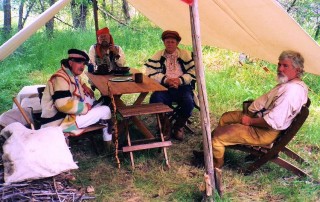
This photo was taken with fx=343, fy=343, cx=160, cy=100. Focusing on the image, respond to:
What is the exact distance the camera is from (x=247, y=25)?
392cm

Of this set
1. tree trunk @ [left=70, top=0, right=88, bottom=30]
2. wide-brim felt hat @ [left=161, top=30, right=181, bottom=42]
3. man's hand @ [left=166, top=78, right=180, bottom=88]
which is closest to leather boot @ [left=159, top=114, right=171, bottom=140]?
man's hand @ [left=166, top=78, right=180, bottom=88]

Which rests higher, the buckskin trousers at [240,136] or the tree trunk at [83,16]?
the tree trunk at [83,16]

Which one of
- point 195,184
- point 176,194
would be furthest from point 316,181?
point 176,194

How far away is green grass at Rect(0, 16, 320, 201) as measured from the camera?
11.2ft

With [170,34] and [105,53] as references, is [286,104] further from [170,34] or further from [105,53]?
[105,53]

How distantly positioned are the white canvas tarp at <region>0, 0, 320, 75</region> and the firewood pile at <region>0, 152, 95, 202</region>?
3.83ft

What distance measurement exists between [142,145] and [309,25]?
617cm

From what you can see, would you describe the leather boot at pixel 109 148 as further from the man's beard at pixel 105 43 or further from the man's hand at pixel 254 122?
the man's beard at pixel 105 43

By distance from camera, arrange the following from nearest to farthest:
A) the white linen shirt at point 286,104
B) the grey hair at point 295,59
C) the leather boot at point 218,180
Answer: the leather boot at point 218,180 < the white linen shirt at point 286,104 < the grey hair at point 295,59

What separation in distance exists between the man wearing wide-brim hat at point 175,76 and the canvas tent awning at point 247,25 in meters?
0.54

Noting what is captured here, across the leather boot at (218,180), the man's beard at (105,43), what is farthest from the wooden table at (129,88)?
the leather boot at (218,180)

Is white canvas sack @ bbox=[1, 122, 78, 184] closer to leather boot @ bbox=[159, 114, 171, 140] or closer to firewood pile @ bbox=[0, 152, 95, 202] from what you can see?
firewood pile @ bbox=[0, 152, 95, 202]

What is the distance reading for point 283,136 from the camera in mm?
3445

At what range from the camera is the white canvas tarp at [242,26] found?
321 cm
